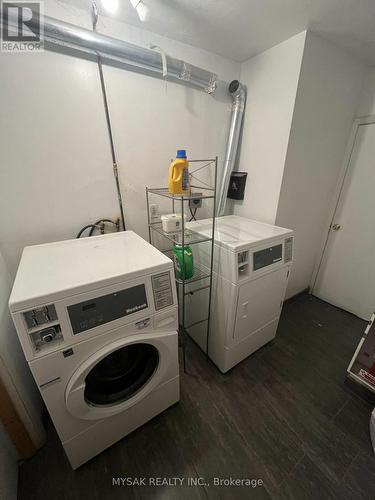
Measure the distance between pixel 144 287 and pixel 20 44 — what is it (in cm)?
140

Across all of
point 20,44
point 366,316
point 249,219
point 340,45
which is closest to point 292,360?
point 366,316

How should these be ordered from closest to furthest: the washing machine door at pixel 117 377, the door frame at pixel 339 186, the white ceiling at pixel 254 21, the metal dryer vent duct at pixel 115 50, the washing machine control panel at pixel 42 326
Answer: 1. the washing machine control panel at pixel 42 326
2. the washing machine door at pixel 117 377
3. the metal dryer vent duct at pixel 115 50
4. the white ceiling at pixel 254 21
5. the door frame at pixel 339 186

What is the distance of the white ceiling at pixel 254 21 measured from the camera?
3.57 ft

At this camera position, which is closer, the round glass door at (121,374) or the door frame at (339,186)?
the round glass door at (121,374)

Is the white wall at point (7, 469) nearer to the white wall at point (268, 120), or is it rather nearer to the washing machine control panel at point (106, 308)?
the washing machine control panel at point (106, 308)

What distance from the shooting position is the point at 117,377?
1.08m

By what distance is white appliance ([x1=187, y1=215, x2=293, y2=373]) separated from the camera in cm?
125

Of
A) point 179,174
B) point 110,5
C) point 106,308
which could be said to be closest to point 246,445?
point 106,308

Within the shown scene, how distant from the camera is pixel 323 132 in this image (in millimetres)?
1703

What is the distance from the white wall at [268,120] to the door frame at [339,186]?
0.94 meters

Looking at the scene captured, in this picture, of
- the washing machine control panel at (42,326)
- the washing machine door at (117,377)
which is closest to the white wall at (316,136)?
the washing machine door at (117,377)

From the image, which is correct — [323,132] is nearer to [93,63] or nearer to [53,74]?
[93,63]

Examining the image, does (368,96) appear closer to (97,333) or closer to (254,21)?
(254,21)

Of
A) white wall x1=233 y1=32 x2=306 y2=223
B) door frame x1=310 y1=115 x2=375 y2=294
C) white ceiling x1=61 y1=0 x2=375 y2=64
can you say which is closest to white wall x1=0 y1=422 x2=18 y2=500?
white wall x1=233 y1=32 x2=306 y2=223
